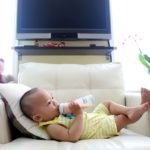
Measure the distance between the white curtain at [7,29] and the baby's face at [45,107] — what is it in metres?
1.11

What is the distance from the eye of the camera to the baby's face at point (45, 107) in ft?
4.05

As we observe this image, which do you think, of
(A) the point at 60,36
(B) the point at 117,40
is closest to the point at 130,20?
(B) the point at 117,40

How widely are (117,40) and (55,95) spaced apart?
1.05 metres

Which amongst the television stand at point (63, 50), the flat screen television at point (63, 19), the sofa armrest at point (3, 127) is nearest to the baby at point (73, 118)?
Answer: the sofa armrest at point (3, 127)

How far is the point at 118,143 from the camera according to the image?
103 cm

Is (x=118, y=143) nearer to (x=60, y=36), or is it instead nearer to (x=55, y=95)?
(x=55, y=95)

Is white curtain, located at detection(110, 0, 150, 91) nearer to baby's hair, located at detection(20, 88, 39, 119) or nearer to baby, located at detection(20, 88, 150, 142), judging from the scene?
baby, located at detection(20, 88, 150, 142)

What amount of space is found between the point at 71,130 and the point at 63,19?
1260 mm

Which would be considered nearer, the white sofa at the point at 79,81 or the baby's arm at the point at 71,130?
the baby's arm at the point at 71,130

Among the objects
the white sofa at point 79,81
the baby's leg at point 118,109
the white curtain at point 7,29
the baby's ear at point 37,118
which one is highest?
the white curtain at point 7,29

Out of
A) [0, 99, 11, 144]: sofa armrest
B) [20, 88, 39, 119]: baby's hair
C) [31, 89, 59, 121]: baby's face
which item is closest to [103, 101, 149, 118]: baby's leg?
[31, 89, 59, 121]: baby's face

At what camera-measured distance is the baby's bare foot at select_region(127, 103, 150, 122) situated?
125cm

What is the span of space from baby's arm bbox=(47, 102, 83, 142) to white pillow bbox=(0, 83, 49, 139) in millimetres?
43

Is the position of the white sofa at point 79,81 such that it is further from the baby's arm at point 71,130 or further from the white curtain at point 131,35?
the white curtain at point 131,35
